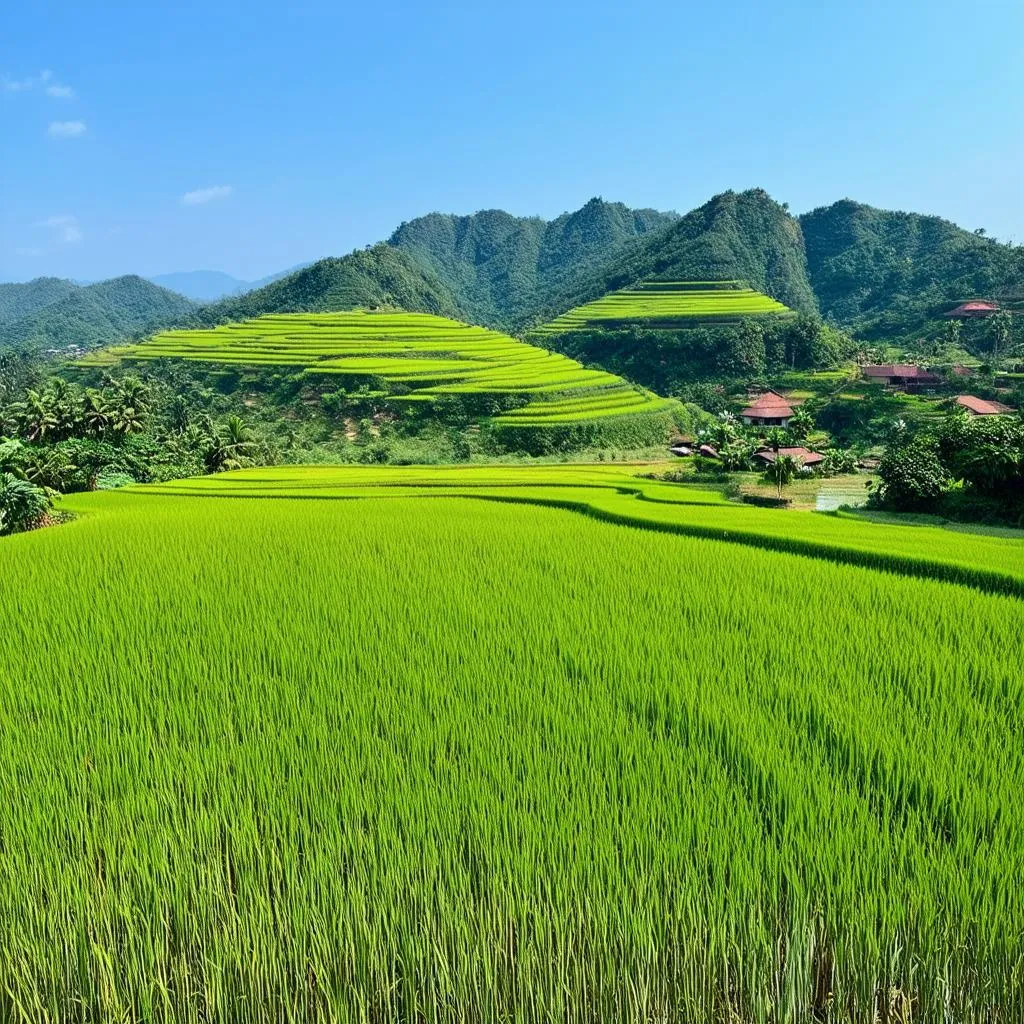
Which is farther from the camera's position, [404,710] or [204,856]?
[404,710]

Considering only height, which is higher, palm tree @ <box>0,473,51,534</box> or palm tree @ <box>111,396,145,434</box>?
palm tree @ <box>111,396,145,434</box>

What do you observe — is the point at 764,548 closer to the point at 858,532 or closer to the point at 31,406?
the point at 858,532

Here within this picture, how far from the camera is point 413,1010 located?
2.02m

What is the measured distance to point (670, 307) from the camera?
60750 millimetres

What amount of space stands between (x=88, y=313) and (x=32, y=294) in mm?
78802

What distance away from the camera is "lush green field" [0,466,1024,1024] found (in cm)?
208

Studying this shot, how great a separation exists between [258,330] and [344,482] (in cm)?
4290

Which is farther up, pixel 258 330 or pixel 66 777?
pixel 258 330

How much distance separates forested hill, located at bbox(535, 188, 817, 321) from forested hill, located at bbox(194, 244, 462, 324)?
1619cm

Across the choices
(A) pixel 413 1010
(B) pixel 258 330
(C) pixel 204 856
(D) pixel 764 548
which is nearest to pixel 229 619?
(C) pixel 204 856

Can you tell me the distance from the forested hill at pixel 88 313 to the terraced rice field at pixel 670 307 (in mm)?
51931

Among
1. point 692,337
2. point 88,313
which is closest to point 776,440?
point 692,337

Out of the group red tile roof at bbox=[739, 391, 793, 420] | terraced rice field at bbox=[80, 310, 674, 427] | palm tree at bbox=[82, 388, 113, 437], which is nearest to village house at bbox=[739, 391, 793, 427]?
red tile roof at bbox=[739, 391, 793, 420]

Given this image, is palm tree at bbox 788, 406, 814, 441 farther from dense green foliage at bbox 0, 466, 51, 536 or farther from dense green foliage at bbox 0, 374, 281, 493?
dense green foliage at bbox 0, 466, 51, 536
